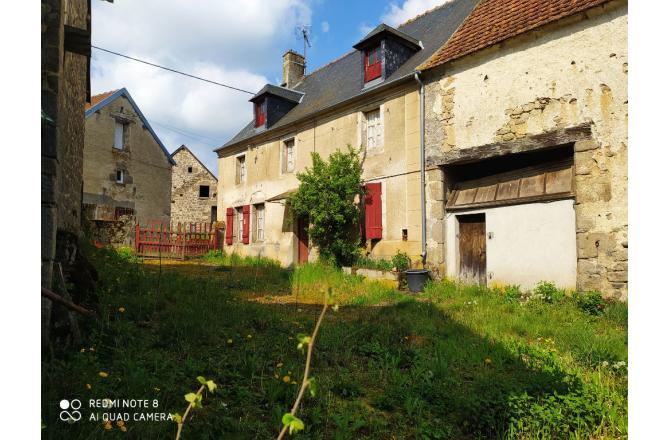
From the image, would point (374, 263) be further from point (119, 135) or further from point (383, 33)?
point (119, 135)

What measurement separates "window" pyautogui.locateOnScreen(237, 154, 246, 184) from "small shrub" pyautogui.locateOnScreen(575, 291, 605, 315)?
36.8 feet

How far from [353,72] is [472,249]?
690 cm

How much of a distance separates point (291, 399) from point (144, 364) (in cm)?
107

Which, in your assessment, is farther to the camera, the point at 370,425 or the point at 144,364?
the point at 144,364

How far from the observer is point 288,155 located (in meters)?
12.6

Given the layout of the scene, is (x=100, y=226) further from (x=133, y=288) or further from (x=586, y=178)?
(x=586, y=178)

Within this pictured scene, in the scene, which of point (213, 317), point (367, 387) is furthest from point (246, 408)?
point (213, 317)

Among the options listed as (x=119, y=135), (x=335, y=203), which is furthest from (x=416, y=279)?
(x=119, y=135)

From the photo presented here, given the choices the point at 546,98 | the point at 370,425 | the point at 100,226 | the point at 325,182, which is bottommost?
the point at 370,425

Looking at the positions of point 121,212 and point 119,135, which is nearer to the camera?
point 121,212

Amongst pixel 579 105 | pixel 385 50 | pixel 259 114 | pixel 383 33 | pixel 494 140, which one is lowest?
pixel 494 140

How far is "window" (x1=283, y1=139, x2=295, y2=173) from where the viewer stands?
1234cm

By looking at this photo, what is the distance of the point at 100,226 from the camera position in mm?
12320

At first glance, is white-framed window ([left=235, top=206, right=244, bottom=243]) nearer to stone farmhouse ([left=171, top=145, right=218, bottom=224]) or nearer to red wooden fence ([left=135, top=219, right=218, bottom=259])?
red wooden fence ([left=135, top=219, right=218, bottom=259])
